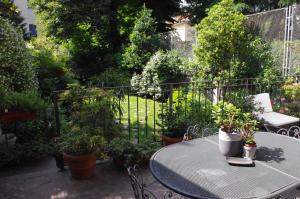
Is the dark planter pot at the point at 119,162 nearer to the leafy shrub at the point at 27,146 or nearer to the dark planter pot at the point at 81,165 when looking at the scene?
the dark planter pot at the point at 81,165

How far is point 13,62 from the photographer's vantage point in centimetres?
570

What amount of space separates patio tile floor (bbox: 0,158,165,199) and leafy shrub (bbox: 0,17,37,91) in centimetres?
222

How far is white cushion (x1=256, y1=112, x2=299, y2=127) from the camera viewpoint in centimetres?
484

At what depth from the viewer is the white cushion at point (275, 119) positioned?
4.84 meters

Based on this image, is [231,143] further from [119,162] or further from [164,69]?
[164,69]

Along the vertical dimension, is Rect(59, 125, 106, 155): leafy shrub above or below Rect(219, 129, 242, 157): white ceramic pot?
below

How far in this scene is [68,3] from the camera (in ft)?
40.4

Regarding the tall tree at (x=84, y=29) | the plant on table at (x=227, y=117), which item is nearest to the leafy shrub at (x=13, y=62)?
the plant on table at (x=227, y=117)

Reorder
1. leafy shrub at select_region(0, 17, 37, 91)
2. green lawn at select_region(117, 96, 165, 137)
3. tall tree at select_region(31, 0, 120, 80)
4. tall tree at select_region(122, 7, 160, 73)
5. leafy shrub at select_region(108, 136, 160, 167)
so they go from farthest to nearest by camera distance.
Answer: tall tree at select_region(31, 0, 120, 80)
tall tree at select_region(122, 7, 160, 73)
green lawn at select_region(117, 96, 165, 137)
leafy shrub at select_region(0, 17, 37, 91)
leafy shrub at select_region(108, 136, 160, 167)

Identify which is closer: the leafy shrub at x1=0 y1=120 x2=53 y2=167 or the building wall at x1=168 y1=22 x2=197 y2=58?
the leafy shrub at x1=0 y1=120 x2=53 y2=167

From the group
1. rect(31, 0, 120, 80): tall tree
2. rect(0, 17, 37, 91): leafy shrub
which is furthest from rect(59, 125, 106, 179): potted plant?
rect(31, 0, 120, 80): tall tree

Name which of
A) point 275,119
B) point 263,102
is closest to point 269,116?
point 275,119

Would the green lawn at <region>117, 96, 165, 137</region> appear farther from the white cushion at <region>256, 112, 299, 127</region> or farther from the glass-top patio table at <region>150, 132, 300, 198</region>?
the glass-top patio table at <region>150, 132, 300, 198</region>

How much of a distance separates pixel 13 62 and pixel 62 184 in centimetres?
320
